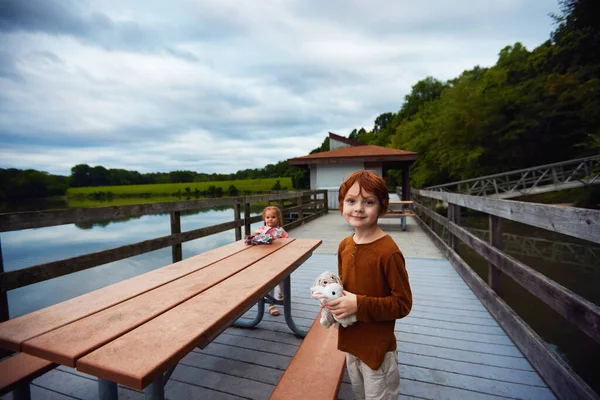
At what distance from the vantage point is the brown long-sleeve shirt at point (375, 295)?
1031 mm

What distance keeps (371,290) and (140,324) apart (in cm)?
85

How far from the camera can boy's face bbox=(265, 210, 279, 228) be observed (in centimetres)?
278

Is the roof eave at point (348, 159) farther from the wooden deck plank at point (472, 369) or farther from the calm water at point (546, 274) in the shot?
the wooden deck plank at point (472, 369)

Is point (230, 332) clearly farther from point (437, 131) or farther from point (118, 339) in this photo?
point (437, 131)

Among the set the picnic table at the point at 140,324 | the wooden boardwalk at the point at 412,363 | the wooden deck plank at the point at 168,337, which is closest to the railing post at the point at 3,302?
the wooden boardwalk at the point at 412,363

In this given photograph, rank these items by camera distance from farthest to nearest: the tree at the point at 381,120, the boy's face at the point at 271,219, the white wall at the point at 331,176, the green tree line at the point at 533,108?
the tree at the point at 381,120 < the green tree line at the point at 533,108 < the white wall at the point at 331,176 < the boy's face at the point at 271,219

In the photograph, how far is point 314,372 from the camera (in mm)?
1281

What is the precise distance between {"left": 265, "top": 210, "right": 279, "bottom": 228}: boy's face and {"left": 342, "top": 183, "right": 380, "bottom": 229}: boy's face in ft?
5.58

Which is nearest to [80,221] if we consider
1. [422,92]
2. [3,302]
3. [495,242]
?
[3,302]

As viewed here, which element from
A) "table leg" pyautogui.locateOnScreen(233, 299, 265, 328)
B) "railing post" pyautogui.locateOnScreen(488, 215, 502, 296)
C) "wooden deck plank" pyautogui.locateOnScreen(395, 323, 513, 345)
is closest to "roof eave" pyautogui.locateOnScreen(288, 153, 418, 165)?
"railing post" pyautogui.locateOnScreen(488, 215, 502, 296)

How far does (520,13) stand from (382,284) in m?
23.1

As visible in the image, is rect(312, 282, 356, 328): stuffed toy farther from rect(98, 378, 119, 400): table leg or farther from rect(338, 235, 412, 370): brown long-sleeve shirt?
rect(98, 378, 119, 400): table leg

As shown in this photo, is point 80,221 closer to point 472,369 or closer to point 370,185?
point 370,185

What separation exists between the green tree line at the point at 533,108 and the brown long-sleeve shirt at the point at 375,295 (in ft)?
53.8
